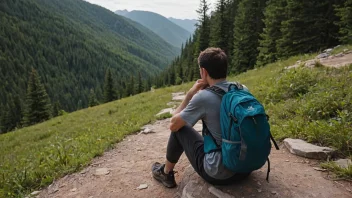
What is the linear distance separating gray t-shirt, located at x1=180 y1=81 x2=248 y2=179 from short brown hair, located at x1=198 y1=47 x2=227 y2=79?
148mm

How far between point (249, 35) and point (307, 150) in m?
28.7

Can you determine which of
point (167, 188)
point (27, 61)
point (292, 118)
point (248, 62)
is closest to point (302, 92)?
point (292, 118)

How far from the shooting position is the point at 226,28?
130 ft

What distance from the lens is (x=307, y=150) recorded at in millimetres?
5016

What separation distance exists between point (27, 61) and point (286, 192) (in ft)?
594

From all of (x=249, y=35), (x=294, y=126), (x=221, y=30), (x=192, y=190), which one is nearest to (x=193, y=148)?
(x=192, y=190)

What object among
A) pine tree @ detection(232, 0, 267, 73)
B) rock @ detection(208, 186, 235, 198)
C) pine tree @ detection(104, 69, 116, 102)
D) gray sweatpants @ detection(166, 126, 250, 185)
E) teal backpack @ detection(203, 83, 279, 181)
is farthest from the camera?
pine tree @ detection(104, 69, 116, 102)

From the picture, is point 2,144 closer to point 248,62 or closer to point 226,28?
point 248,62

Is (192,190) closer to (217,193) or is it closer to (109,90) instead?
(217,193)

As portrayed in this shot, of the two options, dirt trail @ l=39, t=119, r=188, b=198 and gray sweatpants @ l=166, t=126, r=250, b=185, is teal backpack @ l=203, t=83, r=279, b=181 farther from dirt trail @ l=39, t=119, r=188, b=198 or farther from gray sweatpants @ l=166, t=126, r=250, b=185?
dirt trail @ l=39, t=119, r=188, b=198

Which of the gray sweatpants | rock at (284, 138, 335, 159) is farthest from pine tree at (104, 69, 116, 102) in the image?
the gray sweatpants

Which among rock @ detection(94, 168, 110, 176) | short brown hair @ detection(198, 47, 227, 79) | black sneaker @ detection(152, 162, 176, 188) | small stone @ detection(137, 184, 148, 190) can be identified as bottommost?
rock @ detection(94, 168, 110, 176)

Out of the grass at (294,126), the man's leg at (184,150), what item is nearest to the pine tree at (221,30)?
the grass at (294,126)

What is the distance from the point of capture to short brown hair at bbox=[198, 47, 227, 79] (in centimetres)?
341
